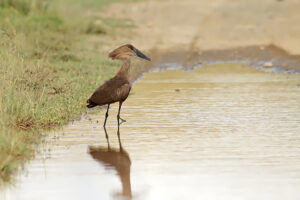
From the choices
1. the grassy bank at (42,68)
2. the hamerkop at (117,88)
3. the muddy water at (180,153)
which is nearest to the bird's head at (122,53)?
the hamerkop at (117,88)

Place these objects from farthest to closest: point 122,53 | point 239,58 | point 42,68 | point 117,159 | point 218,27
A: point 218,27
point 239,58
point 42,68
point 122,53
point 117,159

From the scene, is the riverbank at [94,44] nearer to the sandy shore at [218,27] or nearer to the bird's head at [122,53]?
the sandy shore at [218,27]

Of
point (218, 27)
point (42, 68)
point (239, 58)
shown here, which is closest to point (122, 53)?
point (42, 68)

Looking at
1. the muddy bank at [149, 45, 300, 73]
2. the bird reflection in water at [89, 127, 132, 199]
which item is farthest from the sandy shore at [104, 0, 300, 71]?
the bird reflection in water at [89, 127, 132, 199]

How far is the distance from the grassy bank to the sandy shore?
1583 millimetres

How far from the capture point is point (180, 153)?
8.12 m

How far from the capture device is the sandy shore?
20.1 m

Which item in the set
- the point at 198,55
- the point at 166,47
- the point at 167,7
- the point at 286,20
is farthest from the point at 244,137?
the point at 167,7

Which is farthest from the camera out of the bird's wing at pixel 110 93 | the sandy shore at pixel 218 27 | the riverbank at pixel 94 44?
the sandy shore at pixel 218 27

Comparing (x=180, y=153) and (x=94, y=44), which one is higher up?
(x=180, y=153)

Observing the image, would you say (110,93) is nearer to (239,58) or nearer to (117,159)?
(117,159)

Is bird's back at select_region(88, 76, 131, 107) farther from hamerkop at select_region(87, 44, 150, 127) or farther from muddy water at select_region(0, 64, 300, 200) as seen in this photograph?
muddy water at select_region(0, 64, 300, 200)

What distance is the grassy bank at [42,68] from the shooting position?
29.4ft

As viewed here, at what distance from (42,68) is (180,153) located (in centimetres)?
506
